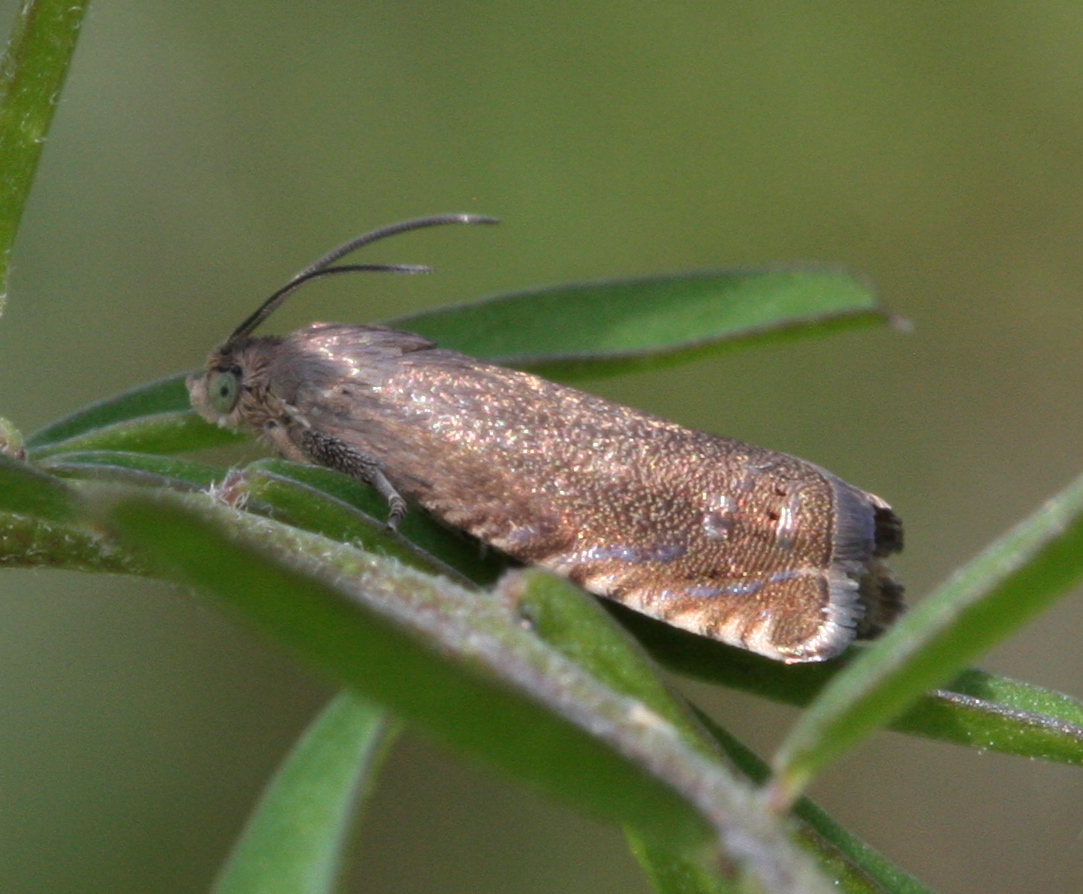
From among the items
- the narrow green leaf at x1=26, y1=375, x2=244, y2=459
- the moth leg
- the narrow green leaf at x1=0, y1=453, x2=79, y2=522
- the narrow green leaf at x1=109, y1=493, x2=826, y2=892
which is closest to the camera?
the narrow green leaf at x1=109, y1=493, x2=826, y2=892

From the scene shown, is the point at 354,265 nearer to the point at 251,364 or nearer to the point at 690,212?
the point at 251,364

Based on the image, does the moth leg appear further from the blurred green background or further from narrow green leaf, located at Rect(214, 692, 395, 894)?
the blurred green background

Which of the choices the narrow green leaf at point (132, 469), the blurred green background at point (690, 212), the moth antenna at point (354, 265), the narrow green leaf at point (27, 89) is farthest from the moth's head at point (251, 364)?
the blurred green background at point (690, 212)

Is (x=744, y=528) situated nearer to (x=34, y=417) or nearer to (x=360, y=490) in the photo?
(x=360, y=490)

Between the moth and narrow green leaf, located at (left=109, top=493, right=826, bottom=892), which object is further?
the moth

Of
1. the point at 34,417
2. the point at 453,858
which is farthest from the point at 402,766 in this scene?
the point at 34,417

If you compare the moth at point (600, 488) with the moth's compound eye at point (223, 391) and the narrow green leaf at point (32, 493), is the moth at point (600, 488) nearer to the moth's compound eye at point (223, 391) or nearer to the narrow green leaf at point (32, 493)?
the moth's compound eye at point (223, 391)

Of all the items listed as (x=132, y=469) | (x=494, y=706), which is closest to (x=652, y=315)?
(x=132, y=469)

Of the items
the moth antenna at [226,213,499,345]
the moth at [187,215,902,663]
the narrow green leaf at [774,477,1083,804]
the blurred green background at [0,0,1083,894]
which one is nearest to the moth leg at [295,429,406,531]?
the moth at [187,215,902,663]
